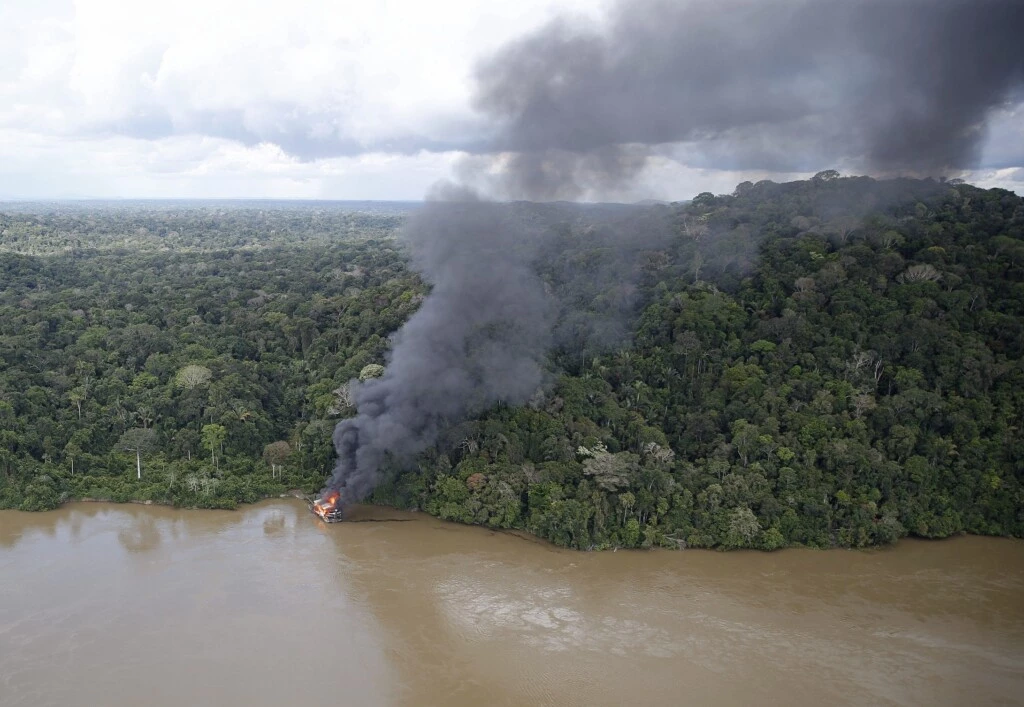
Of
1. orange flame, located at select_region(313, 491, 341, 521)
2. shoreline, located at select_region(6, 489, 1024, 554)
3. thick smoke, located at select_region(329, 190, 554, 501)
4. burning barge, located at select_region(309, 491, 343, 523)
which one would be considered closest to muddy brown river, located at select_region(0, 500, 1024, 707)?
shoreline, located at select_region(6, 489, 1024, 554)

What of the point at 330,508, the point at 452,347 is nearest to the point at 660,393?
the point at 452,347

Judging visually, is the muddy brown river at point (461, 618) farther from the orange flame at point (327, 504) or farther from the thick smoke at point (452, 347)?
the thick smoke at point (452, 347)

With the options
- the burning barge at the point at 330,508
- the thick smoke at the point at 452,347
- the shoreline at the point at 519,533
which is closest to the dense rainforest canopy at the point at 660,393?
the shoreline at the point at 519,533

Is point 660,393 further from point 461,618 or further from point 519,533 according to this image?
point 461,618

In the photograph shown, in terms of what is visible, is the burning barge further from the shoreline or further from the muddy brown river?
the muddy brown river

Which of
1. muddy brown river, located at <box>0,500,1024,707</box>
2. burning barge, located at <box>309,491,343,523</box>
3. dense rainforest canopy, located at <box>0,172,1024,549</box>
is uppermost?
dense rainforest canopy, located at <box>0,172,1024,549</box>

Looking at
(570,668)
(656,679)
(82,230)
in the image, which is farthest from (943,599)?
(82,230)
